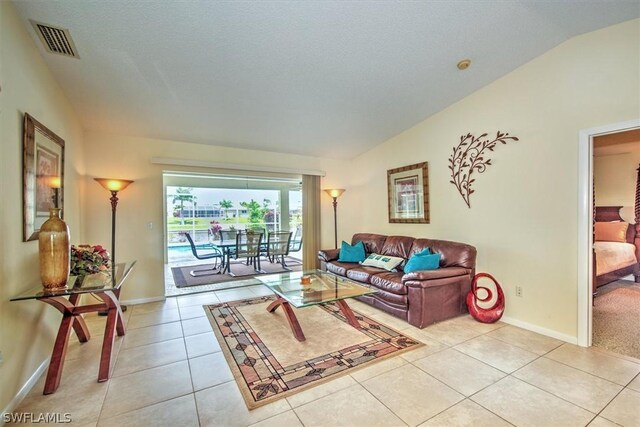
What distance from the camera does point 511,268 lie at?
3229 millimetres

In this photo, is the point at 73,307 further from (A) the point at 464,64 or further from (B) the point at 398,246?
(A) the point at 464,64

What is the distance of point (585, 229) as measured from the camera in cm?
261

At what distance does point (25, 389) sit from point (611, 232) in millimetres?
7910

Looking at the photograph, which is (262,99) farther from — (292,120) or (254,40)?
(254,40)

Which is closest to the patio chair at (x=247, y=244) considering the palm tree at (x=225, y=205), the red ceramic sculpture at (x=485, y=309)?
the palm tree at (x=225, y=205)

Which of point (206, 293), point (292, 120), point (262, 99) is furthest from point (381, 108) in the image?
point (206, 293)

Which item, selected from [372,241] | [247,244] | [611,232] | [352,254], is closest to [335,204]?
[372,241]

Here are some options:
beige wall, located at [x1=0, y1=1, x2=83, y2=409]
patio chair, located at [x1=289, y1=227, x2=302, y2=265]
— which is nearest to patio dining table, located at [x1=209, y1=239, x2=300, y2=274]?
patio chair, located at [x1=289, y1=227, x2=302, y2=265]

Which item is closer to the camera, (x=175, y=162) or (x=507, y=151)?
(x=507, y=151)

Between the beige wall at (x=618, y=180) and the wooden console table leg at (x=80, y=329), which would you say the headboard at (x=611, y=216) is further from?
the wooden console table leg at (x=80, y=329)

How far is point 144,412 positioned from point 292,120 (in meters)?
3.51

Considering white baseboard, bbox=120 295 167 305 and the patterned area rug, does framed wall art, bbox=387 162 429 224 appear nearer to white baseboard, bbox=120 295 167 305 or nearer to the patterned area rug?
the patterned area rug

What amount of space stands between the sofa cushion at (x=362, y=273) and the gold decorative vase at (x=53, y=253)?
3.09m

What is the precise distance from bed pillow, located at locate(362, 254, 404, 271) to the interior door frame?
1956 millimetres
